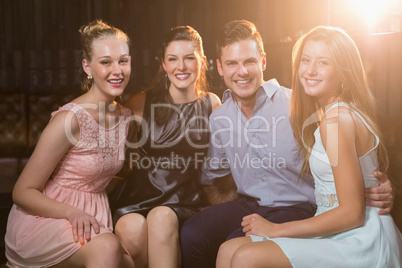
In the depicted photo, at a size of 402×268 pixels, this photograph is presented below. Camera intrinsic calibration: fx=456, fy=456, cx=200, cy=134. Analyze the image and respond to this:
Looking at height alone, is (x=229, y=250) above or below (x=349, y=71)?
below

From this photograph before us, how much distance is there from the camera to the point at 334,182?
59.6 inches

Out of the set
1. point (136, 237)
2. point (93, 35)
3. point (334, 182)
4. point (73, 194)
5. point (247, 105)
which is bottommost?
point (136, 237)

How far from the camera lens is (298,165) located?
6.21 feet

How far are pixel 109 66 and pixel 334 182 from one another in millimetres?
984

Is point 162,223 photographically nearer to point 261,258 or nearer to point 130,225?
point 130,225

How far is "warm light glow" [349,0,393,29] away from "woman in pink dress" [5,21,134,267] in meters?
2.20

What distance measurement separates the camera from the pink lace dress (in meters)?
1.62

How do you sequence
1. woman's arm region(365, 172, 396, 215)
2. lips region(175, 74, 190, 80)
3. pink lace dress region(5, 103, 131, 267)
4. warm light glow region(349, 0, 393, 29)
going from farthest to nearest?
warm light glow region(349, 0, 393, 29) < lips region(175, 74, 190, 80) < pink lace dress region(5, 103, 131, 267) < woman's arm region(365, 172, 396, 215)

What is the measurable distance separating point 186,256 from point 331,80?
884mm

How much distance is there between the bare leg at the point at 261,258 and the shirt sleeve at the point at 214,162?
682 millimetres

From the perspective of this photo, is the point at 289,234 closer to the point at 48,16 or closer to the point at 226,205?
the point at 226,205

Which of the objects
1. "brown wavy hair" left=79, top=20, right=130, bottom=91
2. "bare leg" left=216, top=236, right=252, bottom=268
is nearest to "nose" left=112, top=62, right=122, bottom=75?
"brown wavy hair" left=79, top=20, right=130, bottom=91

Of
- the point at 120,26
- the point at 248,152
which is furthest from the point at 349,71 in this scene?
the point at 120,26

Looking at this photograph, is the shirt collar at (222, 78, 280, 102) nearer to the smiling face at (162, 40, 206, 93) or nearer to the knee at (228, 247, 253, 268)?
the smiling face at (162, 40, 206, 93)
